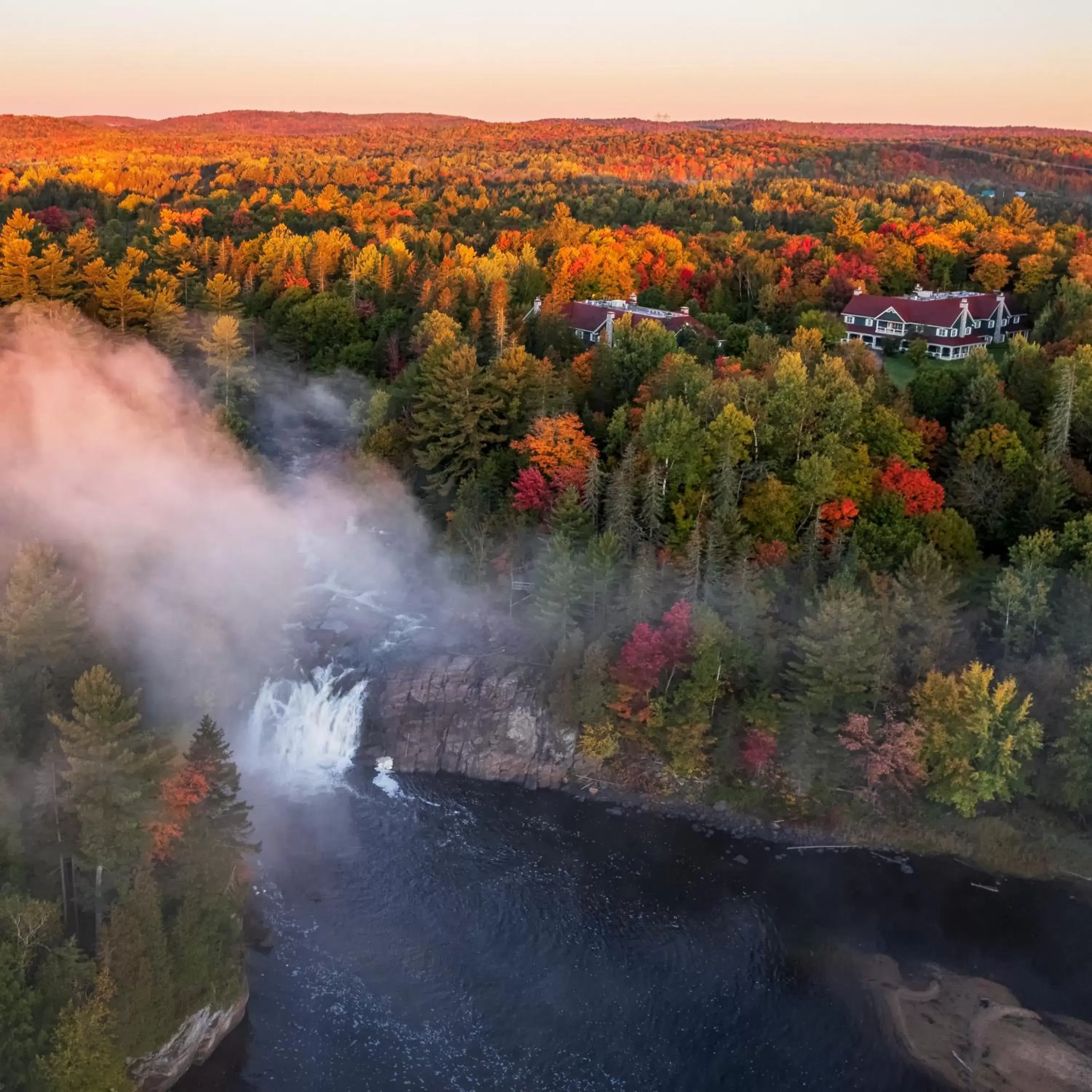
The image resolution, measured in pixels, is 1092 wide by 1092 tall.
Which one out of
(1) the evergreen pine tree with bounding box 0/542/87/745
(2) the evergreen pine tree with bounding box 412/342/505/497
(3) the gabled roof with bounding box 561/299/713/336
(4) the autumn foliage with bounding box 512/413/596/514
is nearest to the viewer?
(1) the evergreen pine tree with bounding box 0/542/87/745

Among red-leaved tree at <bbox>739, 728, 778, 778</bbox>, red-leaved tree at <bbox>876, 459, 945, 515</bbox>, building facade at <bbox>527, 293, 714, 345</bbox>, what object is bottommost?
red-leaved tree at <bbox>739, 728, 778, 778</bbox>

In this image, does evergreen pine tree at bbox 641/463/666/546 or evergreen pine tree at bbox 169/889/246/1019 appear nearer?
evergreen pine tree at bbox 169/889/246/1019

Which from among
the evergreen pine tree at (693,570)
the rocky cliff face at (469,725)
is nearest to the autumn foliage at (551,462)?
the evergreen pine tree at (693,570)

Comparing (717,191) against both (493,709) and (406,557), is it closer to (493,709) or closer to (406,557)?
(406,557)

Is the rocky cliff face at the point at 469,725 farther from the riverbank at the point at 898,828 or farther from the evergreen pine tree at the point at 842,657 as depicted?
the evergreen pine tree at the point at 842,657

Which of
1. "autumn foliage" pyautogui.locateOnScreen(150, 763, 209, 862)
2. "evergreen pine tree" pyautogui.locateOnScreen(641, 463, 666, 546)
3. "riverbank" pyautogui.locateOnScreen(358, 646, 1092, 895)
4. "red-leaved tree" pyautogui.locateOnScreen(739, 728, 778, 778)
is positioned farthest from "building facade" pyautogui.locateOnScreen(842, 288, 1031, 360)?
"autumn foliage" pyautogui.locateOnScreen(150, 763, 209, 862)

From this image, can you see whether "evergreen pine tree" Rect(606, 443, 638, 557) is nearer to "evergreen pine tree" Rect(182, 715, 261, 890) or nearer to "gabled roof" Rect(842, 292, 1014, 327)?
"evergreen pine tree" Rect(182, 715, 261, 890)
